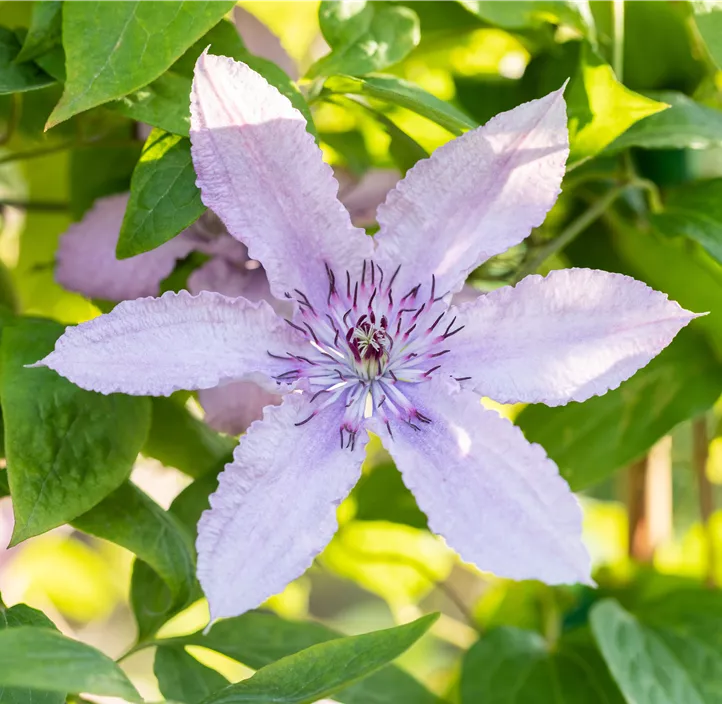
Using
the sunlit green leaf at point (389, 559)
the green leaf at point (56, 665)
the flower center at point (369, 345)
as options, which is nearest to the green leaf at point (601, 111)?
the flower center at point (369, 345)

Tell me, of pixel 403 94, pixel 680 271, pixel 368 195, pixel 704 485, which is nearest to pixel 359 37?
pixel 403 94

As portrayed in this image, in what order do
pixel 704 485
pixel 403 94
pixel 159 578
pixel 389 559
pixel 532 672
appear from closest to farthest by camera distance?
pixel 403 94 → pixel 159 578 → pixel 532 672 → pixel 704 485 → pixel 389 559

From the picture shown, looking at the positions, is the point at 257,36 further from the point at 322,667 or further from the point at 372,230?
the point at 322,667

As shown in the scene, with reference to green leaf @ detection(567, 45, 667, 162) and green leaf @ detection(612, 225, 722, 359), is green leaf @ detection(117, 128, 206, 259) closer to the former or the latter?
green leaf @ detection(567, 45, 667, 162)

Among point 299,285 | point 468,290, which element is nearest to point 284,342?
point 299,285

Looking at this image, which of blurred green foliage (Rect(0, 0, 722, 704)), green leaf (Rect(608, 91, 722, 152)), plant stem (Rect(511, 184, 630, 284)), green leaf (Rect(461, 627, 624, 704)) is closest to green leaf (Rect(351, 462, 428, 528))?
blurred green foliage (Rect(0, 0, 722, 704))

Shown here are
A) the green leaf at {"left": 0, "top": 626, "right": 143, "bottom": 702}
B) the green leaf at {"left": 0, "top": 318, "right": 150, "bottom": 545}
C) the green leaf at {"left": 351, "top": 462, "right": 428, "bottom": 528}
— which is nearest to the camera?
the green leaf at {"left": 0, "top": 626, "right": 143, "bottom": 702}
